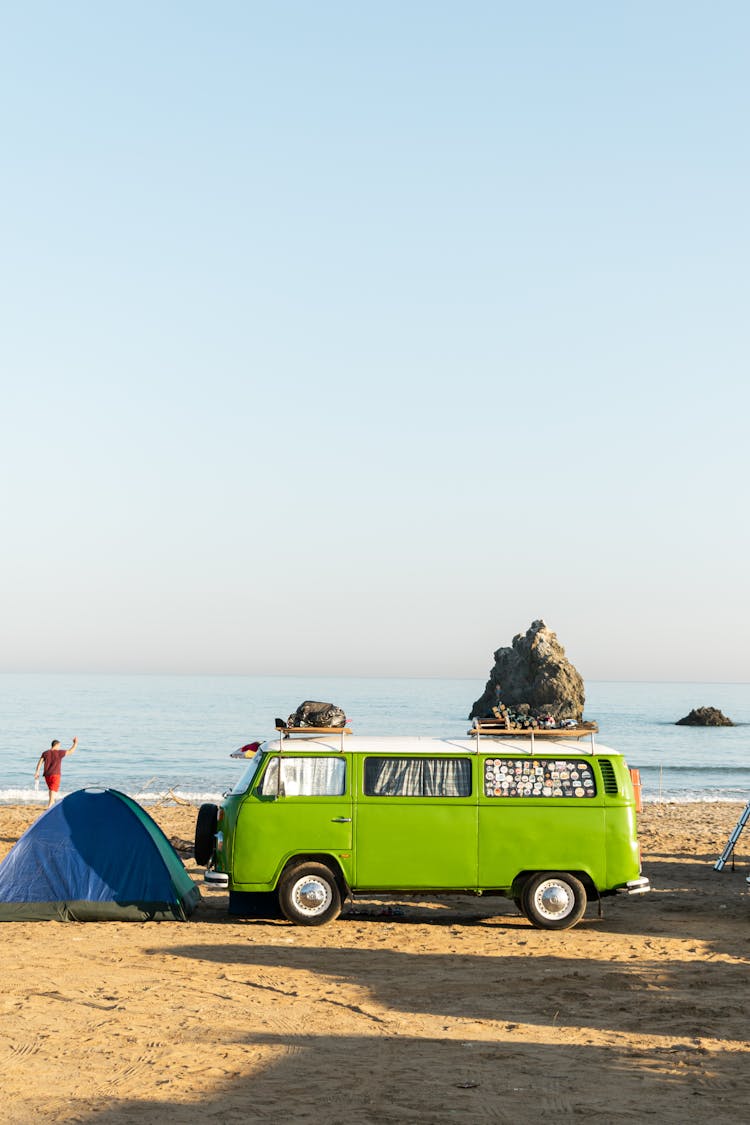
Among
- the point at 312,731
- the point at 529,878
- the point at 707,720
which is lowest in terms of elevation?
the point at 529,878

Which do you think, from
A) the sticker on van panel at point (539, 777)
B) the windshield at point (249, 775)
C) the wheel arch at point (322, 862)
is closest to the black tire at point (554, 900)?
the sticker on van panel at point (539, 777)

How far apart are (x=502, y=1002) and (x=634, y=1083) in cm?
250

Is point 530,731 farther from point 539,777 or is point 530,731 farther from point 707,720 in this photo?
point 707,720

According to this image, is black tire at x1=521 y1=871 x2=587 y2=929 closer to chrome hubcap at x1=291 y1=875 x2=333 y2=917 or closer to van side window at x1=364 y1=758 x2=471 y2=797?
van side window at x1=364 y1=758 x2=471 y2=797

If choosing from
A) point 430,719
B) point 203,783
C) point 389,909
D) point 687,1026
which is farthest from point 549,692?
point 687,1026

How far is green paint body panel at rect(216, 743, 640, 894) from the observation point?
1442cm

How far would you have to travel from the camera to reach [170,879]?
15180 mm

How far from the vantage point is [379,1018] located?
10328 millimetres

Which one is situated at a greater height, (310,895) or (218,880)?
(218,880)

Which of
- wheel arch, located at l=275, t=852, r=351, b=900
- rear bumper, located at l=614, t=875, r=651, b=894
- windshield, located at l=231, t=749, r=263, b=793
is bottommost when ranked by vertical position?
rear bumper, located at l=614, t=875, r=651, b=894

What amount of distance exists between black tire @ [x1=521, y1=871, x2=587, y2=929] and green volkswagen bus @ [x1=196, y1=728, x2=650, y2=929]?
0.04 feet

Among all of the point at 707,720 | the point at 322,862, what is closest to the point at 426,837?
the point at 322,862

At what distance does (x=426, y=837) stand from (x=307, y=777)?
5.75 feet

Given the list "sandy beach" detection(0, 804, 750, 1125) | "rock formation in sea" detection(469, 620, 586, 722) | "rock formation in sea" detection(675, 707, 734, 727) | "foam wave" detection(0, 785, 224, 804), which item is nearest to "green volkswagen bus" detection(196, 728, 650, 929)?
"sandy beach" detection(0, 804, 750, 1125)
